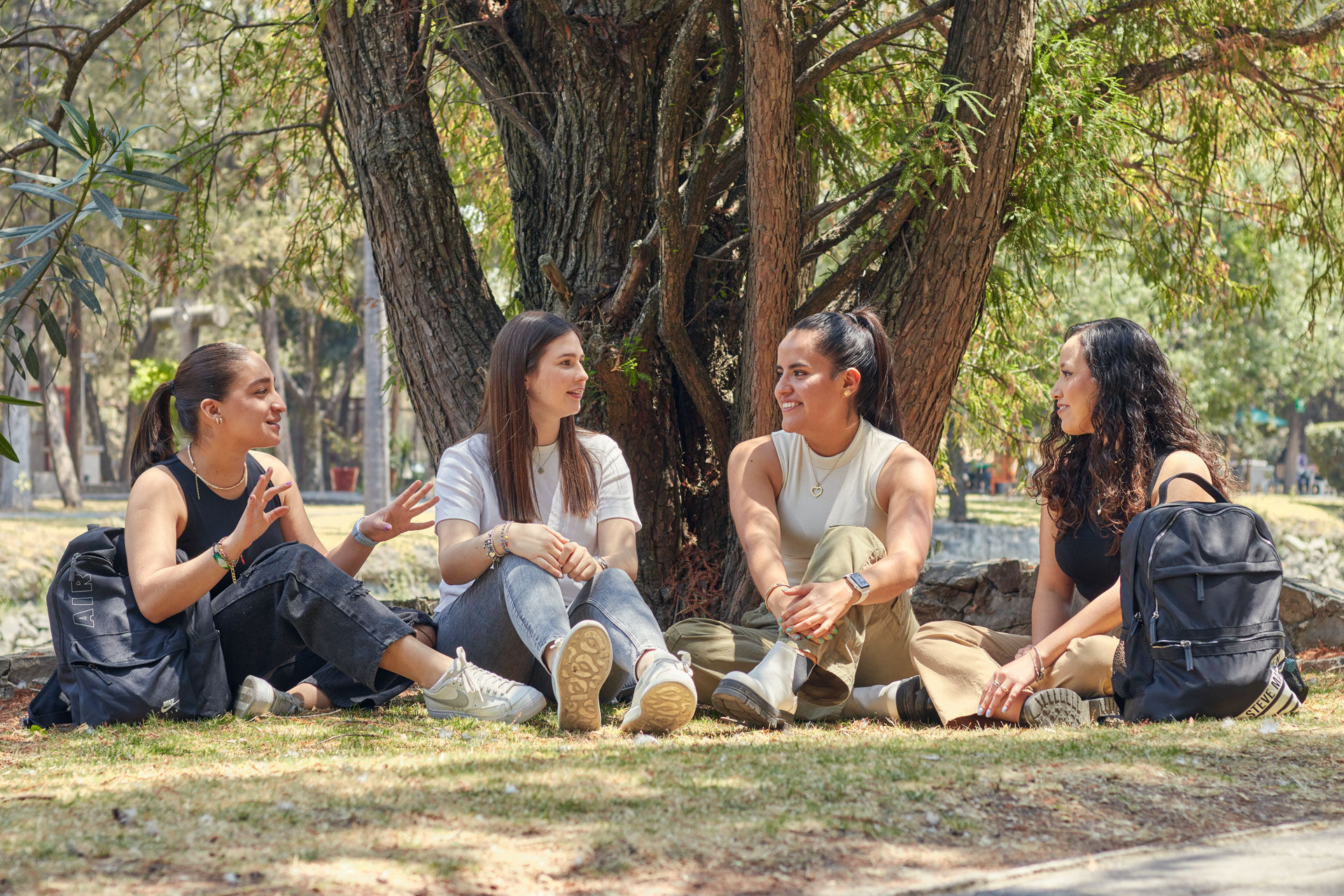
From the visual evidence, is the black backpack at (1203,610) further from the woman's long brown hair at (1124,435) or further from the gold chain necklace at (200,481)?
the gold chain necklace at (200,481)

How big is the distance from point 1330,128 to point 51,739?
6.24m

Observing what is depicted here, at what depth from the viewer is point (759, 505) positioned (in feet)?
12.3

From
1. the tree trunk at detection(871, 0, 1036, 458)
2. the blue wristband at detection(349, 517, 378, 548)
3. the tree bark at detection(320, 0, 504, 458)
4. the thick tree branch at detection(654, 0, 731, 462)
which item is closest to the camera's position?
the blue wristband at detection(349, 517, 378, 548)

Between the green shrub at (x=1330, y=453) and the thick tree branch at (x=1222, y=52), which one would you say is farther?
the green shrub at (x=1330, y=453)

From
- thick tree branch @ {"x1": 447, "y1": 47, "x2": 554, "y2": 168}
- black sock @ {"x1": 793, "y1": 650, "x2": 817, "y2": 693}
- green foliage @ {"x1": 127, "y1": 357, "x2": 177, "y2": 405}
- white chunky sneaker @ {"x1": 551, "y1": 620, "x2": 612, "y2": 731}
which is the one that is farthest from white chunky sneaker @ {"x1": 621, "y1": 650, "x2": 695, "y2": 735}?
green foliage @ {"x1": 127, "y1": 357, "x2": 177, "y2": 405}

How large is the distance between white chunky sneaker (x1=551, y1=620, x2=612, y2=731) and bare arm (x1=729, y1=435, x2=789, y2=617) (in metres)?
0.58

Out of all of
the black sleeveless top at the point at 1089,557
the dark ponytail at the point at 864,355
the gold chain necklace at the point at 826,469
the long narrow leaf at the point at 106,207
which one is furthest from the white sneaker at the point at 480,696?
the black sleeveless top at the point at 1089,557

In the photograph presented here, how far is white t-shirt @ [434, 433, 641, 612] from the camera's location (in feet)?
12.4

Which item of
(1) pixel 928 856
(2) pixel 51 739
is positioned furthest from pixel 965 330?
(2) pixel 51 739

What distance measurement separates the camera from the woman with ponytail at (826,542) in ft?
10.7

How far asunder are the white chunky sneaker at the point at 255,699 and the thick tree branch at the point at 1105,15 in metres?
4.34

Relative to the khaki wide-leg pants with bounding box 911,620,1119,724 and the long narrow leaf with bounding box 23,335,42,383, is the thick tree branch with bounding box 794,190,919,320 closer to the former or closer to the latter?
the khaki wide-leg pants with bounding box 911,620,1119,724

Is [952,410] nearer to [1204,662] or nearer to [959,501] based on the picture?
[1204,662]

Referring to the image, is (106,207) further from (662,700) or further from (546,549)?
(662,700)
